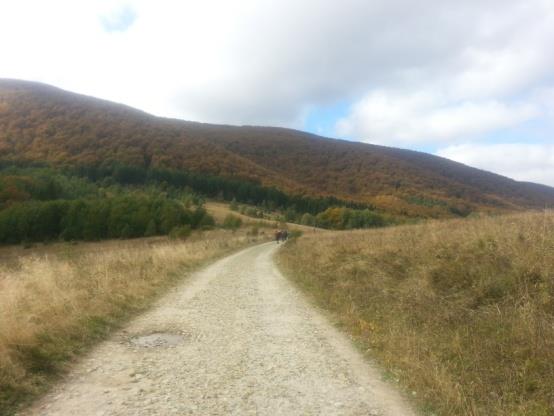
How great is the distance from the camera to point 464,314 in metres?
6.53

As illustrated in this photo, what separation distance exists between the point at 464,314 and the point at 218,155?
144 meters

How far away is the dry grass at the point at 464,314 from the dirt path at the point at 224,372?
56cm

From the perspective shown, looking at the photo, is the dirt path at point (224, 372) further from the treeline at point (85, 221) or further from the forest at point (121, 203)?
the treeline at point (85, 221)

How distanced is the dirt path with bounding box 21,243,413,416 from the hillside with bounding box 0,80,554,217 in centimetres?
9703

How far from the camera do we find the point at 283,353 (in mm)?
6301

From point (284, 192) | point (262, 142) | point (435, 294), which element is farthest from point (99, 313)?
point (262, 142)

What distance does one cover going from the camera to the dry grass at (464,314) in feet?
14.5

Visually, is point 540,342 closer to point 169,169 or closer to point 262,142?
point 169,169

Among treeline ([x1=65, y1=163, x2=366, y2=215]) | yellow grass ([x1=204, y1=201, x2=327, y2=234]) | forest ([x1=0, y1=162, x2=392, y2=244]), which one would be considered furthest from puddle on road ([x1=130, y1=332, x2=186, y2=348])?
treeline ([x1=65, y1=163, x2=366, y2=215])

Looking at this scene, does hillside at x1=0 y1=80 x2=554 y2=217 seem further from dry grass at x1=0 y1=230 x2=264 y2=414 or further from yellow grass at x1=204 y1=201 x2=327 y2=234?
dry grass at x1=0 y1=230 x2=264 y2=414

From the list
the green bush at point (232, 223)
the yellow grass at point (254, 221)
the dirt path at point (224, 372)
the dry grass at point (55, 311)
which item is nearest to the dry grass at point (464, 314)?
the dirt path at point (224, 372)

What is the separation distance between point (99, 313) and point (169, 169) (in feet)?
410

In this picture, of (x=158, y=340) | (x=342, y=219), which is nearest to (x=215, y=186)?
(x=342, y=219)

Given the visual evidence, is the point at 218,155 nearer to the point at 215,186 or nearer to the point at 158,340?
the point at 215,186
